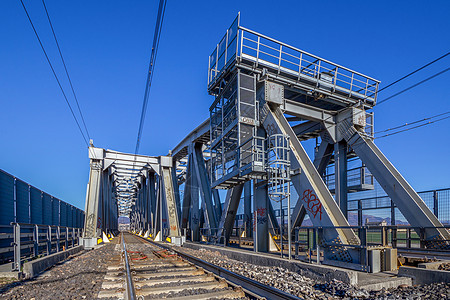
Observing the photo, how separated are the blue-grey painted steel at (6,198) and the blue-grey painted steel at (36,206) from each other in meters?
2.92

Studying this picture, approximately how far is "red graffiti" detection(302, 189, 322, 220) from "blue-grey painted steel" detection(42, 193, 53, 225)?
43.1 feet

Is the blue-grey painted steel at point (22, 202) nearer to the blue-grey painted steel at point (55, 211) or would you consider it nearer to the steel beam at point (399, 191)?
the blue-grey painted steel at point (55, 211)

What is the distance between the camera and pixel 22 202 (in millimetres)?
13102

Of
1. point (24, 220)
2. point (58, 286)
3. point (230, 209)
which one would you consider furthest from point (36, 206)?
point (58, 286)

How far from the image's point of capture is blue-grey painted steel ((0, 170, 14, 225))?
10.7 m

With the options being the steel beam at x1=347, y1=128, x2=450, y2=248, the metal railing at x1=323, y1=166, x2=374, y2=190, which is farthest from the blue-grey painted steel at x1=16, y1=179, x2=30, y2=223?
the metal railing at x1=323, y1=166, x2=374, y2=190

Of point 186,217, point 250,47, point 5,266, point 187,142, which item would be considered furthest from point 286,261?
point 186,217

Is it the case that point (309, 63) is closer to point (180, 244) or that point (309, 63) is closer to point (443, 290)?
point (443, 290)

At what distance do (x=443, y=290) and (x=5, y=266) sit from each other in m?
9.92

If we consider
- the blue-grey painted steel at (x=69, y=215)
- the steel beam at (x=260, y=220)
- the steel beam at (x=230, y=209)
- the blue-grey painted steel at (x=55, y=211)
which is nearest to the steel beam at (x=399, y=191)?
the steel beam at (x=260, y=220)

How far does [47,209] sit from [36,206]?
101 inches

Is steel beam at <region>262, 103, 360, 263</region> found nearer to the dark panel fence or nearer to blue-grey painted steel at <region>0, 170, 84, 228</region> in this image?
the dark panel fence

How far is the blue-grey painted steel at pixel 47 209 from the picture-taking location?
1703 cm

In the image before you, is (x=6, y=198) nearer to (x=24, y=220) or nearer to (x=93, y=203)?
(x=24, y=220)
